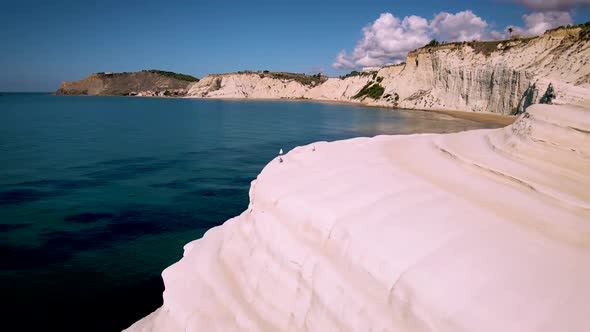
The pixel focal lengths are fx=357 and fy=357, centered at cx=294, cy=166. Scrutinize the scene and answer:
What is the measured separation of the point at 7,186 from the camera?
23.4 meters

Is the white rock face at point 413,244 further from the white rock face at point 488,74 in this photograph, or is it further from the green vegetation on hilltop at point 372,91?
the green vegetation on hilltop at point 372,91

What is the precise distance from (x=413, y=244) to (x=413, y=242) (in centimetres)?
5

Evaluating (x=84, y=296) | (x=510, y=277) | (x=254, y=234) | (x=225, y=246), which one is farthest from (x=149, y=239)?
(x=510, y=277)

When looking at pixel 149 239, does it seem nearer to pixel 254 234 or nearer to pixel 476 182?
pixel 254 234

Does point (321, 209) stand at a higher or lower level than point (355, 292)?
higher

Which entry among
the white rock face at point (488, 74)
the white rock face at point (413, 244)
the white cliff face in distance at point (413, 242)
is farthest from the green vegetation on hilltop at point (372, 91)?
the white rock face at point (413, 244)

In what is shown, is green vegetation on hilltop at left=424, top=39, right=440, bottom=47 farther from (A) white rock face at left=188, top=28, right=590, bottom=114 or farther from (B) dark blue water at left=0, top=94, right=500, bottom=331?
(B) dark blue water at left=0, top=94, right=500, bottom=331

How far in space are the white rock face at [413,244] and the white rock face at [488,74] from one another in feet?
158

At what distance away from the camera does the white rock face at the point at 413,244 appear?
4590mm

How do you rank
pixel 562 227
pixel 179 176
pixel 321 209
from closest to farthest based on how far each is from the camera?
pixel 562 227 < pixel 321 209 < pixel 179 176

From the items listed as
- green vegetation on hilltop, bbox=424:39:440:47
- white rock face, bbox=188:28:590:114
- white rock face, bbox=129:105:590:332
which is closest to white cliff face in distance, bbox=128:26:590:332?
white rock face, bbox=129:105:590:332

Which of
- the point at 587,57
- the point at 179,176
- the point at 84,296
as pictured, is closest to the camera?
the point at 84,296

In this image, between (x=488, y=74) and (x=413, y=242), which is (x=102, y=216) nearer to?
(x=413, y=242)

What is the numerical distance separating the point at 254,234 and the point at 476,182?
16.6 ft
